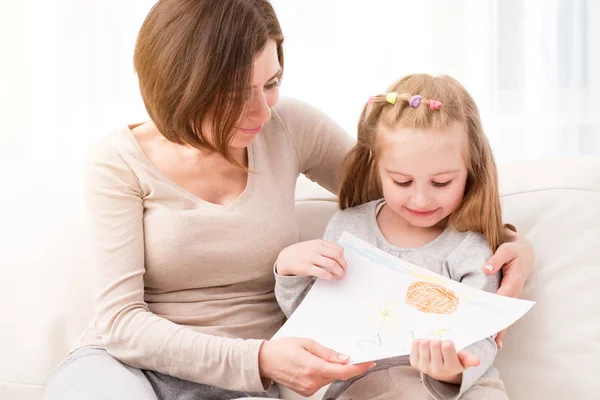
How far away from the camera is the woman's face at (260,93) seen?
1.40m

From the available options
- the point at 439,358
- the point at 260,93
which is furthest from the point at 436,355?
the point at 260,93

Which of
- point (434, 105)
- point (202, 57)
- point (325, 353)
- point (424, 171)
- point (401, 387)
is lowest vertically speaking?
point (401, 387)

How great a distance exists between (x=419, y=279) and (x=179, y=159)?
51 centimetres

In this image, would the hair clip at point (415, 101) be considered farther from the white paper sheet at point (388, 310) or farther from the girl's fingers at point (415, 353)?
the girl's fingers at point (415, 353)

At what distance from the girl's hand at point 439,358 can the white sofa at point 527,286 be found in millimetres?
354

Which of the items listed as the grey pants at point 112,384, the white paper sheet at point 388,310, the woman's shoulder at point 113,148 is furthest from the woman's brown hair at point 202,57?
the grey pants at point 112,384

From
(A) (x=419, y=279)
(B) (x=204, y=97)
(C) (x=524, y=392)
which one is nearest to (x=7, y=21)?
(B) (x=204, y=97)

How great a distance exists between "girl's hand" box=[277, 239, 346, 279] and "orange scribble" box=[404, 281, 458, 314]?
13 centimetres

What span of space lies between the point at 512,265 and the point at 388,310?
0.26 m

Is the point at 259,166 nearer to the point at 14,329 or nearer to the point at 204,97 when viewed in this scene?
the point at 204,97

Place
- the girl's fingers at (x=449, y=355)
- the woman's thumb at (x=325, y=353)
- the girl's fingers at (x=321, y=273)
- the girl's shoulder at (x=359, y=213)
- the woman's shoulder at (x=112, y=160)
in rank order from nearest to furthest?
1. the girl's fingers at (x=449, y=355)
2. the woman's thumb at (x=325, y=353)
3. the girl's fingers at (x=321, y=273)
4. the woman's shoulder at (x=112, y=160)
5. the girl's shoulder at (x=359, y=213)

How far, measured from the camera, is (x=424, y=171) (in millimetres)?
1434

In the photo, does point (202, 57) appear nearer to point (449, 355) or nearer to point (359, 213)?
point (359, 213)

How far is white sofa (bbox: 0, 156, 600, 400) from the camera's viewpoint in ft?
4.92
